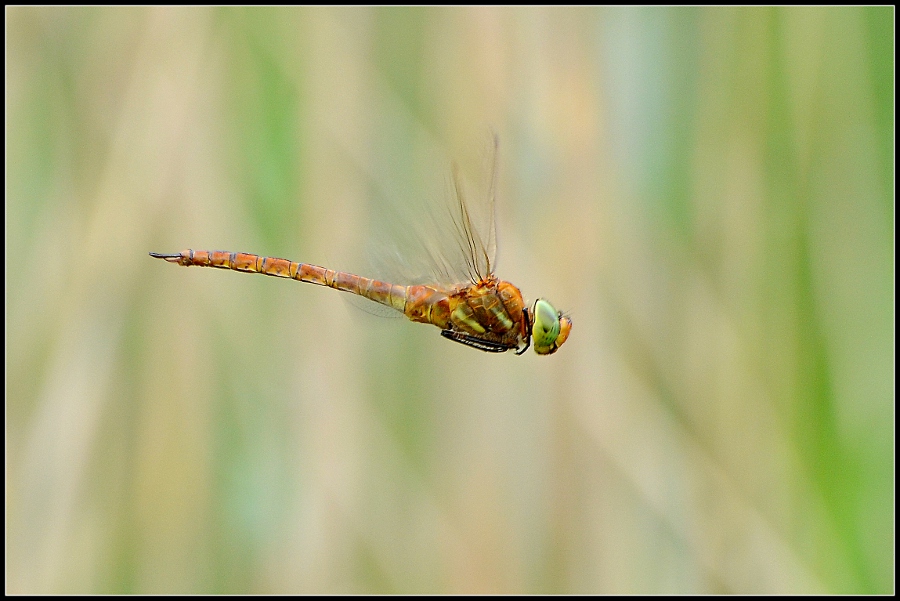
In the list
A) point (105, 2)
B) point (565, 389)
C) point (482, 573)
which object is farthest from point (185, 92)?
point (482, 573)

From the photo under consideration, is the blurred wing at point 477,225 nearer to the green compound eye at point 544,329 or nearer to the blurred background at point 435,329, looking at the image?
the green compound eye at point 544,329

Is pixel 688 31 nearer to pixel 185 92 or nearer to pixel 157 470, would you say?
pixel 185 92

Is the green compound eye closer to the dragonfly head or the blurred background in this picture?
the dragonfly head

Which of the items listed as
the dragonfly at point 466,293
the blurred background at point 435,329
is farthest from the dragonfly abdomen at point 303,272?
the blurred background at point 435,329

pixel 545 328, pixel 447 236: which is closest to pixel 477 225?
pixel 447 236

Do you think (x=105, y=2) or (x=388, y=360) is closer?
(x=105, y=2)

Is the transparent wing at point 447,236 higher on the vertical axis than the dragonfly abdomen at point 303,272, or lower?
higher
